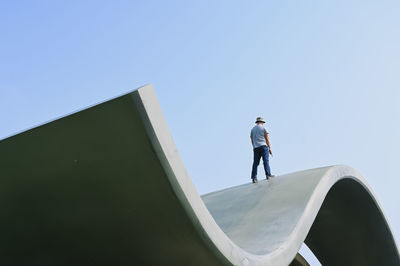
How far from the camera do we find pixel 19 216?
510 centimetres

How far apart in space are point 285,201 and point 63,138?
12.9 feet

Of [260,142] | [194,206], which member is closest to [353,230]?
[260,142]

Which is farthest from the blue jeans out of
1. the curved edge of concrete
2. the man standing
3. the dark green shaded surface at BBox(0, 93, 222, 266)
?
Result: the dark green shaded surface at BBox(0, 93, 222, 266)

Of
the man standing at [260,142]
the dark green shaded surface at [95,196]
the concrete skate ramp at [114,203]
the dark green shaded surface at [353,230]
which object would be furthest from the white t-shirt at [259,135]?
the dark green shaded surface at [95,196]

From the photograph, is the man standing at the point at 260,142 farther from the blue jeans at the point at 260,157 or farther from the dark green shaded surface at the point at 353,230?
the dark green shaded surface at the point at 353,230

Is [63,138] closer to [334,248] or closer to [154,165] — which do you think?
[154,165]

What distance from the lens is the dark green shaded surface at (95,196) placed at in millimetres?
4199

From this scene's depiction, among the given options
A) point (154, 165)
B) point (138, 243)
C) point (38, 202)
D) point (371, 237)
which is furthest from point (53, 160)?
point (371, 237)

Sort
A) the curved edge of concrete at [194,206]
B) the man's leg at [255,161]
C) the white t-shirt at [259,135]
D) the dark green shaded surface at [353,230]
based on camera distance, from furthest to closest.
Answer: the dark green shaded surface at [353,230]
the man's leg at [255,161]
the white t-shirt at [259,135]
the curved edge of concrete at [194,206]

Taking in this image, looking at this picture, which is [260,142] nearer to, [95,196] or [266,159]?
[266,159]

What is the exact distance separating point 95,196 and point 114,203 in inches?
7.4

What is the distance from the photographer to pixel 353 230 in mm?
9656

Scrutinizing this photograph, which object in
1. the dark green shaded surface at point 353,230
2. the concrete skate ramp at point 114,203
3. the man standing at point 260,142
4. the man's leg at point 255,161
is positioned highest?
the concrete skate ramp at point 114,203

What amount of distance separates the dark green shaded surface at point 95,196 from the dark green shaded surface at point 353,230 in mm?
4993
